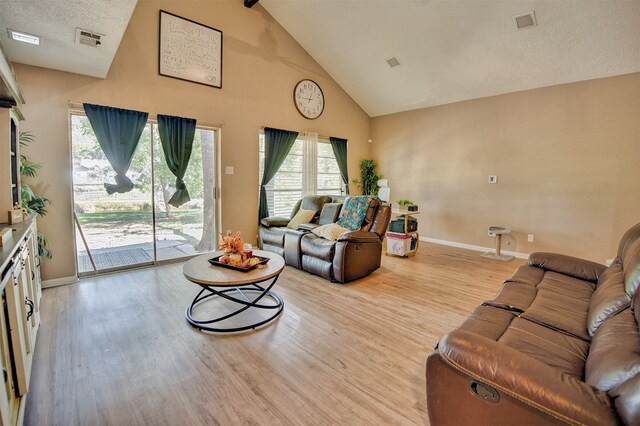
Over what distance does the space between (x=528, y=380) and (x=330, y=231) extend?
311 centimetres

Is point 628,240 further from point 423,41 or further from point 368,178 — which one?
point 368,178

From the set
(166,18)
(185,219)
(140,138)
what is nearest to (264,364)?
(185,219)

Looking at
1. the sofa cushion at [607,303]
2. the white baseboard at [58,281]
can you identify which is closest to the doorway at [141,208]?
the white baseboard at [58,281]

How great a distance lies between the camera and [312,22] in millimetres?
5223

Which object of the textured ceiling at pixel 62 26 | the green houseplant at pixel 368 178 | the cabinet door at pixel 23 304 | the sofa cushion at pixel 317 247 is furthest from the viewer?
the green houseplant at pixel 368 178

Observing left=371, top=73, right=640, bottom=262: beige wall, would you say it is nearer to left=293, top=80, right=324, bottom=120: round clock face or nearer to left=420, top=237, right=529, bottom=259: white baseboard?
left=420, top=237, right=529, bottom=259: white baseboard

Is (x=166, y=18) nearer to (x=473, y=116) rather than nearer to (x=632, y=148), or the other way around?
(x=473, y=116)

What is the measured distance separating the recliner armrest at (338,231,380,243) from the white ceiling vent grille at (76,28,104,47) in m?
3.09

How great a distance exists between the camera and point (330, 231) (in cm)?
418

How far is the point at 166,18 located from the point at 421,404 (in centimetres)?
512

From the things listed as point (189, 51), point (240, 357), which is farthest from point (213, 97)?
point (240, 357)

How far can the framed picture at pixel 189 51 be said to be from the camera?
14.0 feet

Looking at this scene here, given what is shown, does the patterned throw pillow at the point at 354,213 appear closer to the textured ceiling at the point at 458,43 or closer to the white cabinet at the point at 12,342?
the textured ceiling at the point at 458,43

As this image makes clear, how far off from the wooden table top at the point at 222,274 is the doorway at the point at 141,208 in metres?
1.83
